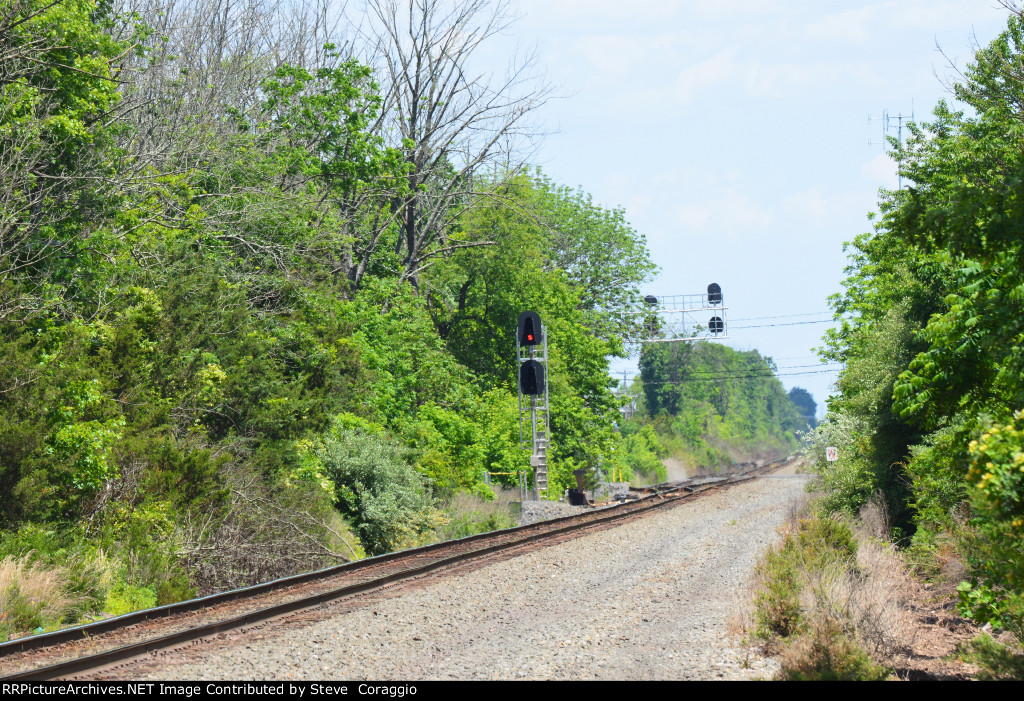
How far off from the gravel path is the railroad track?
0.58 metres

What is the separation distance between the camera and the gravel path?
8672 millimetres

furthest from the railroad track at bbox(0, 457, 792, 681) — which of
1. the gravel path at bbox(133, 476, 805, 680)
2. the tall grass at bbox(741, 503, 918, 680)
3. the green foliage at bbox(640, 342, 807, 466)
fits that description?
the green foliage at bbox(640, 342, 807, 466)

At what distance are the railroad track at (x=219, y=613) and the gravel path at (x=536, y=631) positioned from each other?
1.89ft

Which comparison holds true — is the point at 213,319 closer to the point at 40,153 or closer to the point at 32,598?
the point at 40,153

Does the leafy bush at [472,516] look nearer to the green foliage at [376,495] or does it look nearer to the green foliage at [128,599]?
the green foliage at [376,495]

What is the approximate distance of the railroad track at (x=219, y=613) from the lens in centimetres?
872

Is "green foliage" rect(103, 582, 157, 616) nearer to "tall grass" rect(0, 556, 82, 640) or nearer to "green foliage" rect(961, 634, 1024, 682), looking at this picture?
"tall grass" rect(0, 556, 82, 640)

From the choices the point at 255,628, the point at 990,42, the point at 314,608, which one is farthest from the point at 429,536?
the point at 990,42

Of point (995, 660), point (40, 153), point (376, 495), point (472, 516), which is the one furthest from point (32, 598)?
point (472, 516)

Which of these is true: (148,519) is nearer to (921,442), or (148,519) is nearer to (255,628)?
(255,628)

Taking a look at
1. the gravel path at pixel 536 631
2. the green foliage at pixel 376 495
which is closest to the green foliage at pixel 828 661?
the gravel path at pixel 536 631

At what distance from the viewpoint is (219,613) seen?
36.9ft

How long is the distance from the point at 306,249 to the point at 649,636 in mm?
18600

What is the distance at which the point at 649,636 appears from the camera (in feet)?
34.0
